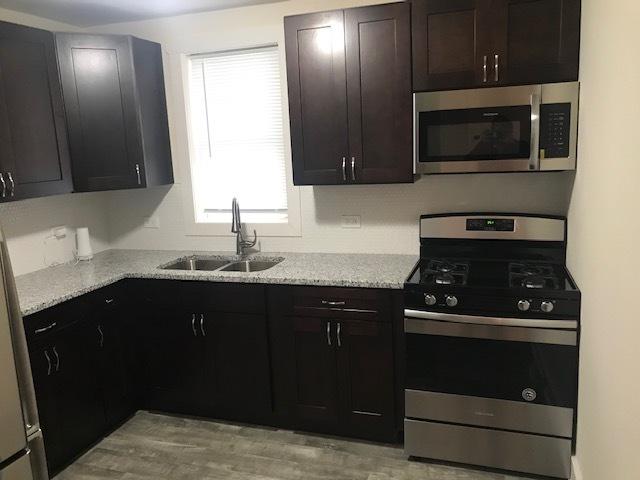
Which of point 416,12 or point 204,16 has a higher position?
point 204,16

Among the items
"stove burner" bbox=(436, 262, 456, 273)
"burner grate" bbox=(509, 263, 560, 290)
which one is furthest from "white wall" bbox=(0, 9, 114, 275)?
"burner grate" bbox=(509, 263, 560, 290)

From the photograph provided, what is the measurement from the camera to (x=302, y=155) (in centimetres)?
291

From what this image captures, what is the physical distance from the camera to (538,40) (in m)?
2.42

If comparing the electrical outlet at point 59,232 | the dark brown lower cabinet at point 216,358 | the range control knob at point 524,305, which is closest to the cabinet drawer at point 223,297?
the dark brown lower cabinet at point 216,358

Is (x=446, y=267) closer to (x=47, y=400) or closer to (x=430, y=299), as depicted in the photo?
(x=430, y=299)

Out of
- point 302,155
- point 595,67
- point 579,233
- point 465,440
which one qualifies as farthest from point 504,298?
point 302,155

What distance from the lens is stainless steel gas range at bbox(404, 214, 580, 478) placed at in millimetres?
2328

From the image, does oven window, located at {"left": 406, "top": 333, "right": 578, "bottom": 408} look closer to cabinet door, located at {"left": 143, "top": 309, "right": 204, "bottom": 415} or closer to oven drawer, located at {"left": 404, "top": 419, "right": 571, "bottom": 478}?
oven drawer, located at {"left": 404, "top": 419, "right": 571, "bottom": 478}

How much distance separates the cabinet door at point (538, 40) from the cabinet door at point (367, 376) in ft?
4.61

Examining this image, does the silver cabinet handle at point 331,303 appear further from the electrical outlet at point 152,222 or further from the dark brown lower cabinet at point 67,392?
the electrical outlet at point 152,222

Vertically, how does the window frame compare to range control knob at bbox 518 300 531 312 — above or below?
above

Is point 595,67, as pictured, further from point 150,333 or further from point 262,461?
point 150,333

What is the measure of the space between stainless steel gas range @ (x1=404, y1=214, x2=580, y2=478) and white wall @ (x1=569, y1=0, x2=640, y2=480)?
0.38 ft

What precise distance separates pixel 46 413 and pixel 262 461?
1098 mm
